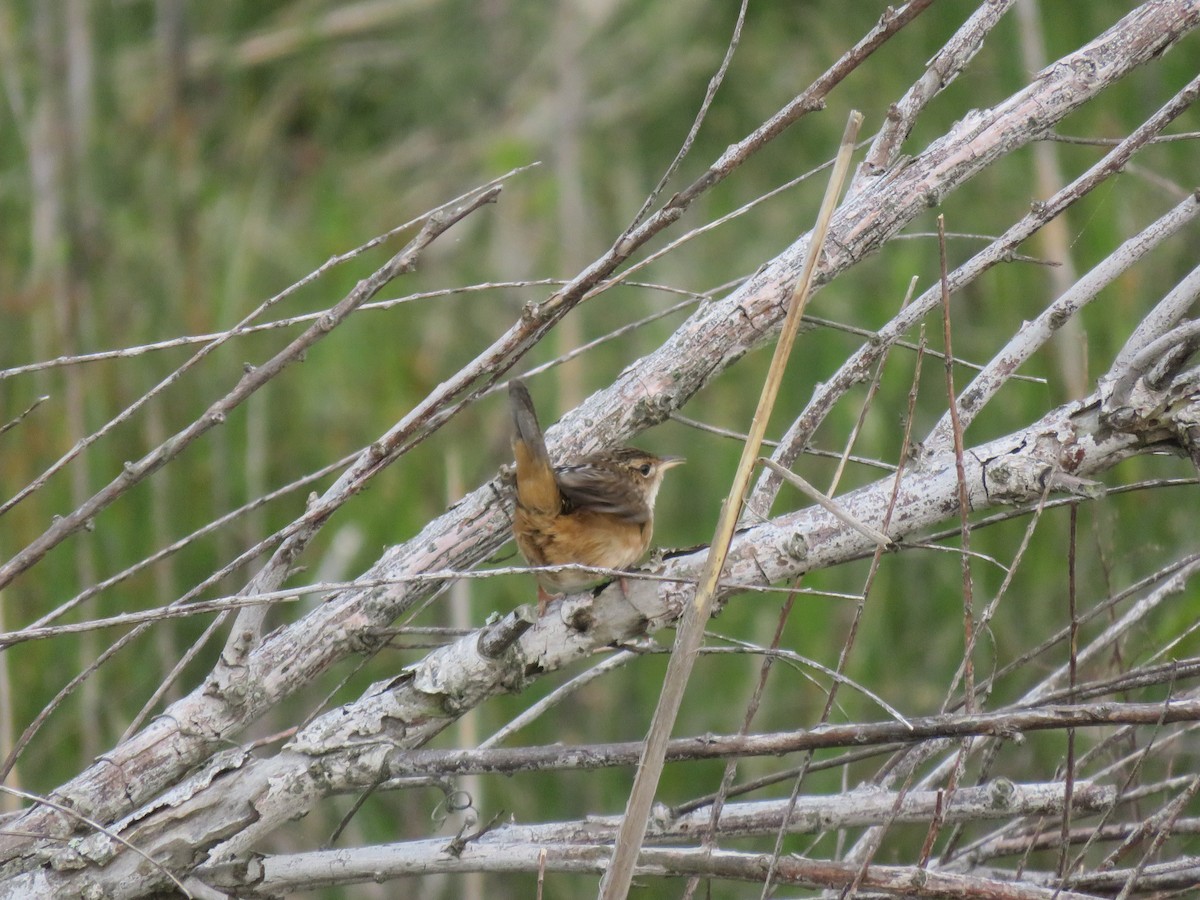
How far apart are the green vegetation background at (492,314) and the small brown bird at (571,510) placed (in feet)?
4.60

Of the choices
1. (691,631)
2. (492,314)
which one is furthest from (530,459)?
(492,314)

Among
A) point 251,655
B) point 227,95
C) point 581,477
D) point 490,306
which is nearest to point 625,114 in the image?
point 490,306

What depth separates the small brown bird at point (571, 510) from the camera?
7.96 ft

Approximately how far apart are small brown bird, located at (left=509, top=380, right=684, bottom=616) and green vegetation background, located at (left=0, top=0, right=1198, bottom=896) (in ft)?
4.60

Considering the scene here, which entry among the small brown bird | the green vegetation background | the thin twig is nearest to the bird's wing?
the small brown bird

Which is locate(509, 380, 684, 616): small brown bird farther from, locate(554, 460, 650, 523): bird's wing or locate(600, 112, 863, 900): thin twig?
locate(600, 112, 863, 900): thin twig

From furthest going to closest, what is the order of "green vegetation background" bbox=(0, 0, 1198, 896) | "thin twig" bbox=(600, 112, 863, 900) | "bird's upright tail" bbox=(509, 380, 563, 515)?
"green vegetation background" bbox=(0, 0, 1198, 896)
"bird's upright tail" bbox=(509, 380, 563, 515)
"thin twig" bbox=(600, 112, 863, 900)

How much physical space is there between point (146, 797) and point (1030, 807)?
1.38m

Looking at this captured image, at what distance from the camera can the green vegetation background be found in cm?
469

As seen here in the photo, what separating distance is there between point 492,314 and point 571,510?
431cm

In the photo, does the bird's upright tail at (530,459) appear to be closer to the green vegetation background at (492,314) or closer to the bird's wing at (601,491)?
the bird's wing at (601,491)

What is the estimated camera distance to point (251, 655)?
2039 mm

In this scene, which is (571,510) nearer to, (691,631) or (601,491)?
(601,491)

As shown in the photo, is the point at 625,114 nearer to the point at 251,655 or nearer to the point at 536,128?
the point at 536,128
